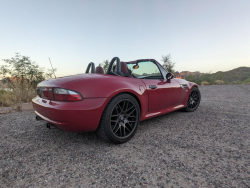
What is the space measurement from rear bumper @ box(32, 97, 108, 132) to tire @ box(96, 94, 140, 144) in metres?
0.10

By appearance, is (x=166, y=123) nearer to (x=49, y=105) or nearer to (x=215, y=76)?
(x=49, y=105)

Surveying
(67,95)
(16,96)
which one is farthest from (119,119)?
(16,96)

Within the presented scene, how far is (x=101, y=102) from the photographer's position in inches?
70.7

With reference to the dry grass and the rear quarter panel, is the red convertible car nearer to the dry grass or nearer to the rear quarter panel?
the rear quarter panel

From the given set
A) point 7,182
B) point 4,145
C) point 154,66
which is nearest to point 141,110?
point 154,66

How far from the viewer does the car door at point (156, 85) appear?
250cm

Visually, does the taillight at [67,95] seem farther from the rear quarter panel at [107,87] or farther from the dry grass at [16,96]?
the dry grass at [16,96]

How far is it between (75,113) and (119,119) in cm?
63

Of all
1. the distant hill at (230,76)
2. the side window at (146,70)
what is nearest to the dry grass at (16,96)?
the side window at (146,70)

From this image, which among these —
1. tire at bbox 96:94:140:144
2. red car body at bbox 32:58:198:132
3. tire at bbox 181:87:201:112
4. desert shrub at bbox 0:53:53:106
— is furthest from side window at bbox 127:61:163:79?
desert shrub at bbox 0:53:53:106

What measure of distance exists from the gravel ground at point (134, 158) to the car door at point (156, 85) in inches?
19.8

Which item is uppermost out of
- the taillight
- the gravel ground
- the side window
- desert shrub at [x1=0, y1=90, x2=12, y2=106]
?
the side window

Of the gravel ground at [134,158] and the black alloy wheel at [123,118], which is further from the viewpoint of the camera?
the black alloy wheel at [123,118]

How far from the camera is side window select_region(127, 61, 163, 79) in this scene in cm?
284
